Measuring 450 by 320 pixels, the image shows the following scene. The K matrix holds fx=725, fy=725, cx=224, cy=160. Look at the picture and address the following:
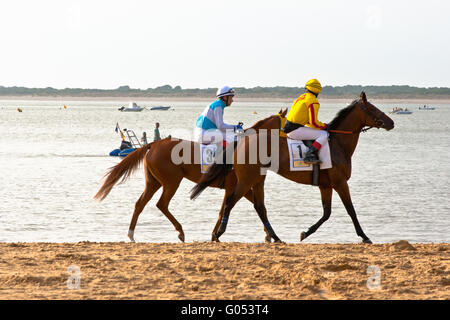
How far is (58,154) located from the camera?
132ft

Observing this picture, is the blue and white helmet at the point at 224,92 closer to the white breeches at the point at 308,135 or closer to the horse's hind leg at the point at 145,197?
the white breeches at the point at 308,135

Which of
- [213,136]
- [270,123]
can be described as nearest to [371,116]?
[270,123]

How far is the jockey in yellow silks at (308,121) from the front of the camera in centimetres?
1140

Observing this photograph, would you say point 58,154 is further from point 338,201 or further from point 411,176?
point 338,201

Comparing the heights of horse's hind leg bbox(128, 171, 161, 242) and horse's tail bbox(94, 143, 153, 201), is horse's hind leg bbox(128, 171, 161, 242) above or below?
Result: below

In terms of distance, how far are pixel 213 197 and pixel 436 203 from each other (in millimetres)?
6169

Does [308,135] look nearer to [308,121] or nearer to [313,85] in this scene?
[308,121]

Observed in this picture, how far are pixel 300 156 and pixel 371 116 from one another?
151 centimetres

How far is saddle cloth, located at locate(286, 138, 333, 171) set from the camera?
11508mm

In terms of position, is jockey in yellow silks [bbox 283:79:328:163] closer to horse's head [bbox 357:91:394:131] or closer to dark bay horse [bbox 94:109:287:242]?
dark bay horse [bbox 94:109:287:242]

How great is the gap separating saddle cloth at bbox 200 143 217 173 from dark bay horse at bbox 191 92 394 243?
16 centimetres

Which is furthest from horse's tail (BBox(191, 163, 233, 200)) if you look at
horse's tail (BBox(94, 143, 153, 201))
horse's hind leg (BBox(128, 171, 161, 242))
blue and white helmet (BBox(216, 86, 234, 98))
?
horse's tail (BBox(94, 143, 153, 201))

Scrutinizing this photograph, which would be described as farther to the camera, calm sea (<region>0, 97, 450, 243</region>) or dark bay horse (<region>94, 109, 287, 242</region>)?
calm sea (<region>0, 97, 450, 243</region>)

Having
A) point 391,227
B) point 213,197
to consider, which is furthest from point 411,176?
point 391,227
